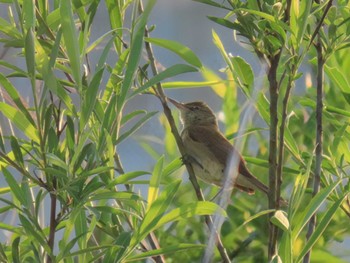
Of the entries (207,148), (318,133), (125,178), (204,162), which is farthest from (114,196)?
(207,148)

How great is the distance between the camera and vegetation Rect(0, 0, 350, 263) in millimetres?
895

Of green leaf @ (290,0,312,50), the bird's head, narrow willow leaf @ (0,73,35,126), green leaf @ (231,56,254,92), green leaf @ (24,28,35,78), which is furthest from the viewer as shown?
the bird's head

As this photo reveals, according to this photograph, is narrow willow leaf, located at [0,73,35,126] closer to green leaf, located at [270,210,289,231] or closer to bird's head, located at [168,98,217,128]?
green leaf, located at [270,210,289,231]

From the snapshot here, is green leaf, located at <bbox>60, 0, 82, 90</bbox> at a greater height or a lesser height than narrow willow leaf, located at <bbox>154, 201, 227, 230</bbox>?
greater

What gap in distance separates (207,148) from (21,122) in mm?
1232

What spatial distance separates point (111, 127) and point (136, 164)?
86 centimetres

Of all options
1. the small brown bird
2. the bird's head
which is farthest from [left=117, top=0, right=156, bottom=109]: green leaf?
the bird's head

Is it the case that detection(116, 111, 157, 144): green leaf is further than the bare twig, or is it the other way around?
the bare twig

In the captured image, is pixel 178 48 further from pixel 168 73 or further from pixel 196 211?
pixel 196 211

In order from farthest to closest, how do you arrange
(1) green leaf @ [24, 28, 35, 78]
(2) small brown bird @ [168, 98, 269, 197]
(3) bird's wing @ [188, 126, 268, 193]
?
(3) bird's wing @ [188, 126, 268, 193] → (2) small brown bird @ [168, 98, 269, 197] → (1) green leaf @ [24, 28, 35, 78]

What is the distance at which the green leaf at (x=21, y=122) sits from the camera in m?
0.94

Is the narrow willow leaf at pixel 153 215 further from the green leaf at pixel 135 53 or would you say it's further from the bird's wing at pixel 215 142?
the bird's wing at pixel 215 142

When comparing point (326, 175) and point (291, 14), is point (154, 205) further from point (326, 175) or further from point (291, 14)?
point (326, 175)

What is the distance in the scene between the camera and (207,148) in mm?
2148
